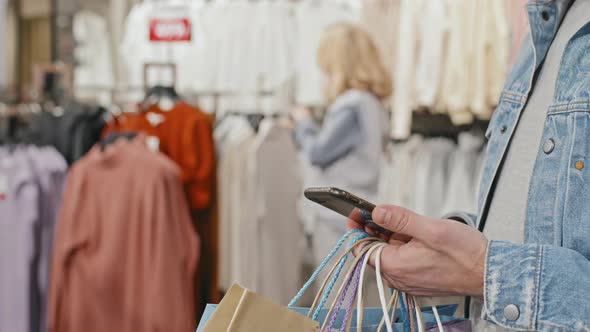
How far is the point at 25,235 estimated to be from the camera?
7.95 feet

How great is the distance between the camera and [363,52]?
10.4 feet

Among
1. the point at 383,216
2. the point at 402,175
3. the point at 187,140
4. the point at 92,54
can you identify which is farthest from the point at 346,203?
the point at 92,54

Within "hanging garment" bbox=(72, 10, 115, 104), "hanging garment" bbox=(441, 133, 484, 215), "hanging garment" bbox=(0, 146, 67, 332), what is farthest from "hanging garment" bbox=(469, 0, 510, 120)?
"hanging garment" bbox=(72, 10, 115, 104)

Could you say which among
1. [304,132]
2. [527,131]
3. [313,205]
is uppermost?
[527,131]

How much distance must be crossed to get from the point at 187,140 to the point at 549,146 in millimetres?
2176

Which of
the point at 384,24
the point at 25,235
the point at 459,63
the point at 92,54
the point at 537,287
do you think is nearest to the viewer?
the point at 537,287

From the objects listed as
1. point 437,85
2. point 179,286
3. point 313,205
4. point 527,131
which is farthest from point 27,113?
point 527,131

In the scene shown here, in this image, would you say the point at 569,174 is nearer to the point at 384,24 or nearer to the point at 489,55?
the point at 489,55

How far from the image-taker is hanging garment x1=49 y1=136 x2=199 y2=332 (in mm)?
2508

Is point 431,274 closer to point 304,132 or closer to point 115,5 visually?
point 304,132

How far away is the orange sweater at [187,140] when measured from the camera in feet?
9.30

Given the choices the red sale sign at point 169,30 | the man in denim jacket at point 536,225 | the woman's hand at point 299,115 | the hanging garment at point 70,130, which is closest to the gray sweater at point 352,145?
the woman's hand at point 299,115

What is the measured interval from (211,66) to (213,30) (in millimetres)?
235

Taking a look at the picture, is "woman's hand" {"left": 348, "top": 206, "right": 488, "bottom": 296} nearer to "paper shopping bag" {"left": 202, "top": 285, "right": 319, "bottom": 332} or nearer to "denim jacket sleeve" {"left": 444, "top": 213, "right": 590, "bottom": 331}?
"denim jacket sleeve" {"left": 444, "top": 213, "right": 590, "bottom": 331}
